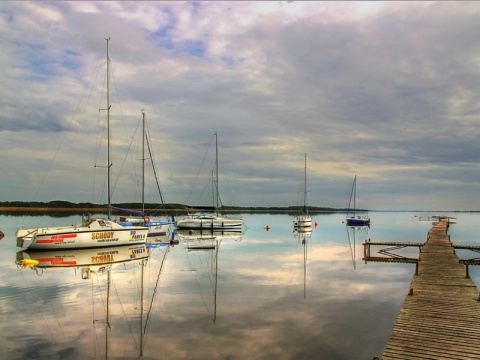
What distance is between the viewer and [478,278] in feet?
97.9

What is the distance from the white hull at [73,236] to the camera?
39188 millimetres

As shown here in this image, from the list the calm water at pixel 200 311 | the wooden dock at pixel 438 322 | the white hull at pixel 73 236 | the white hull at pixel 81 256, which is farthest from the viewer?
the white hull at pixel 73 236

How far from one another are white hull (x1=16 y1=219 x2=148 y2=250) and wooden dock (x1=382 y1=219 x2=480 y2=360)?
3098 cm

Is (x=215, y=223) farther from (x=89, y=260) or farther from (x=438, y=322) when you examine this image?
(x=438, y=322)

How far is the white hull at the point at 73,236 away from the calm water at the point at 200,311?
516cm

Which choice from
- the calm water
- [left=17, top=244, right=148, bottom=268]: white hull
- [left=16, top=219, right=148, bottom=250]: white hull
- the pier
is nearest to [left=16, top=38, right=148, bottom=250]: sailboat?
[left=16, top=219, right=148, bottom=250]: white hull

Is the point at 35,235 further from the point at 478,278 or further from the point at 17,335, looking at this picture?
the point at 478,278

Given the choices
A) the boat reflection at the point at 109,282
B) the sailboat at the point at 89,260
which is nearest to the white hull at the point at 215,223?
the boat reflection at the point at 109,282

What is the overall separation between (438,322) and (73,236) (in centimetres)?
3509

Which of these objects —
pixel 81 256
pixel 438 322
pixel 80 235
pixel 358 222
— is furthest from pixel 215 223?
pixel 438 322

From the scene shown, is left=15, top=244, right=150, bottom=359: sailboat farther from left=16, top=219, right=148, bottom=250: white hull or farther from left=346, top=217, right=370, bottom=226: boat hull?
left=346, top=217, right=370, bottom=226: boat hull

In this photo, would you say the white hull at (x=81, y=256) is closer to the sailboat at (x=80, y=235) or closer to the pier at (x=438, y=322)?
the sailboat at (x=80, y=235)

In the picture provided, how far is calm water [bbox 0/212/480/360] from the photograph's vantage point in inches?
558

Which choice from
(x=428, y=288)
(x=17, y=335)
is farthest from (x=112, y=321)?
(x=428, y=288)
